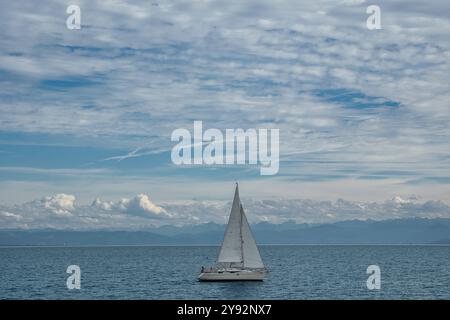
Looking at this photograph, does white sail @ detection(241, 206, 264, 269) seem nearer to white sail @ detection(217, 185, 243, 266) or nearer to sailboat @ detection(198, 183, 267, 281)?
sailboat @ detection(198, 183, 267, 281)

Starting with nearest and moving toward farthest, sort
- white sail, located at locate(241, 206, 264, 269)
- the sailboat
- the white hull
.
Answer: the sailboat < white sail, located at locate(241, 206, 264, 269) < the white hull

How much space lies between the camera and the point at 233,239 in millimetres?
102438

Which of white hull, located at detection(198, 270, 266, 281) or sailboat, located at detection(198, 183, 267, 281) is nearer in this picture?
sailboat, located at detection(198, 183, 267, 281)

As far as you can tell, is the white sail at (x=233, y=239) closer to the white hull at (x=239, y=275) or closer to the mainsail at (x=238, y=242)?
the mainsail at (x=238, y=242)

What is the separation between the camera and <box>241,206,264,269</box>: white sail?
334ft

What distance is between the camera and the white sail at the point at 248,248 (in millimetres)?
101938

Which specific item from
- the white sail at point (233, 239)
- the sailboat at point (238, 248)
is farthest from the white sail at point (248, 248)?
the white sail at point (233, 239)

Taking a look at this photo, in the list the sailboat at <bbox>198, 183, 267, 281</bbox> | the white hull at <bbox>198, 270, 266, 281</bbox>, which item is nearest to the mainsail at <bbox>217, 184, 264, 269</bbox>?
the sailboat at <bbox>198, 183, 267, 281</bbox>

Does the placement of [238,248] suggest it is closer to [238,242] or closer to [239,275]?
[238,242]

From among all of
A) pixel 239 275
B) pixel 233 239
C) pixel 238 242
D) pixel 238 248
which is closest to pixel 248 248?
pixel 238 248
